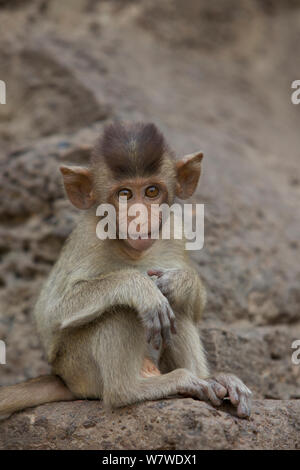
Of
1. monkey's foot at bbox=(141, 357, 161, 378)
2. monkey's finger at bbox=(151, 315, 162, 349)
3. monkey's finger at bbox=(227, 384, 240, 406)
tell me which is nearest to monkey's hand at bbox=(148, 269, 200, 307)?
monkey's finger at bbox=(151, 315, 162, 349)

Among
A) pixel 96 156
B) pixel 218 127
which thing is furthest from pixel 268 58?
pixel 96 156

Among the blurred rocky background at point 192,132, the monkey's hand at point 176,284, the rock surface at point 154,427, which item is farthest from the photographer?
the blurred rocky background at point 192,132

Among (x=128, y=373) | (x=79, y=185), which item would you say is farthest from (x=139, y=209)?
(x=128, y=373)

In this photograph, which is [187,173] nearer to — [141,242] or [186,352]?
[141,242]

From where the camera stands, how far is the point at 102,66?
9.37 meters

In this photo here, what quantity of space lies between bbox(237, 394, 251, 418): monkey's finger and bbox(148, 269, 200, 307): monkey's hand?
83 centimetres

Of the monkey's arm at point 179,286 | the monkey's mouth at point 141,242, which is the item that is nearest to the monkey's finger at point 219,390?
the monkey's arm at point 179,286

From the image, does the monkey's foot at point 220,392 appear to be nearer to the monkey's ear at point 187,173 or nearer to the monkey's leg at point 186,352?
the monkey's leg at point 186,352

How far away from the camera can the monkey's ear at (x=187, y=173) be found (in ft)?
17.0

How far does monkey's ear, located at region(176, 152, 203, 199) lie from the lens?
5.18m

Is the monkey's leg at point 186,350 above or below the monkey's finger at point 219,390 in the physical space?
above

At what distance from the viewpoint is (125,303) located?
4.44 metres

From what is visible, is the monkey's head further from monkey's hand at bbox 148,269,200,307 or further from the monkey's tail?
the monkey's tail

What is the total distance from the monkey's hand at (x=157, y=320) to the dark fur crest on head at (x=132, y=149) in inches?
39.0
